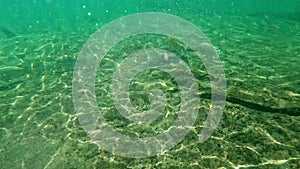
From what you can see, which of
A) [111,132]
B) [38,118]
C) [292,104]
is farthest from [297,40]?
Result: [38,118]

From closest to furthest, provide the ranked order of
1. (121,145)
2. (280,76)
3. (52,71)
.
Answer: (121,145) → (280,76) → (52,71)

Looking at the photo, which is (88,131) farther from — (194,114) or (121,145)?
(194,114)

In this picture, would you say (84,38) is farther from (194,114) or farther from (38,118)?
(194,114)

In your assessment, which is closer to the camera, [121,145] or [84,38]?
[121,145]

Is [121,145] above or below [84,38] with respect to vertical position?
below

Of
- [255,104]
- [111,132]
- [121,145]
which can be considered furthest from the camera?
[255,104]

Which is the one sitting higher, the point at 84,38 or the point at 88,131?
the point at 84,38

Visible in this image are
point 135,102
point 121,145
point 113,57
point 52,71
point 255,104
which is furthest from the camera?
point 113,57

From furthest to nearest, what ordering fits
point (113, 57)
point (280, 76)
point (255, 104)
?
1. point (113, 57)
2. point (280, 76)
3. point (255, 104)

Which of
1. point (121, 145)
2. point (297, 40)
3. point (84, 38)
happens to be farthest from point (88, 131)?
point (297, 40)
